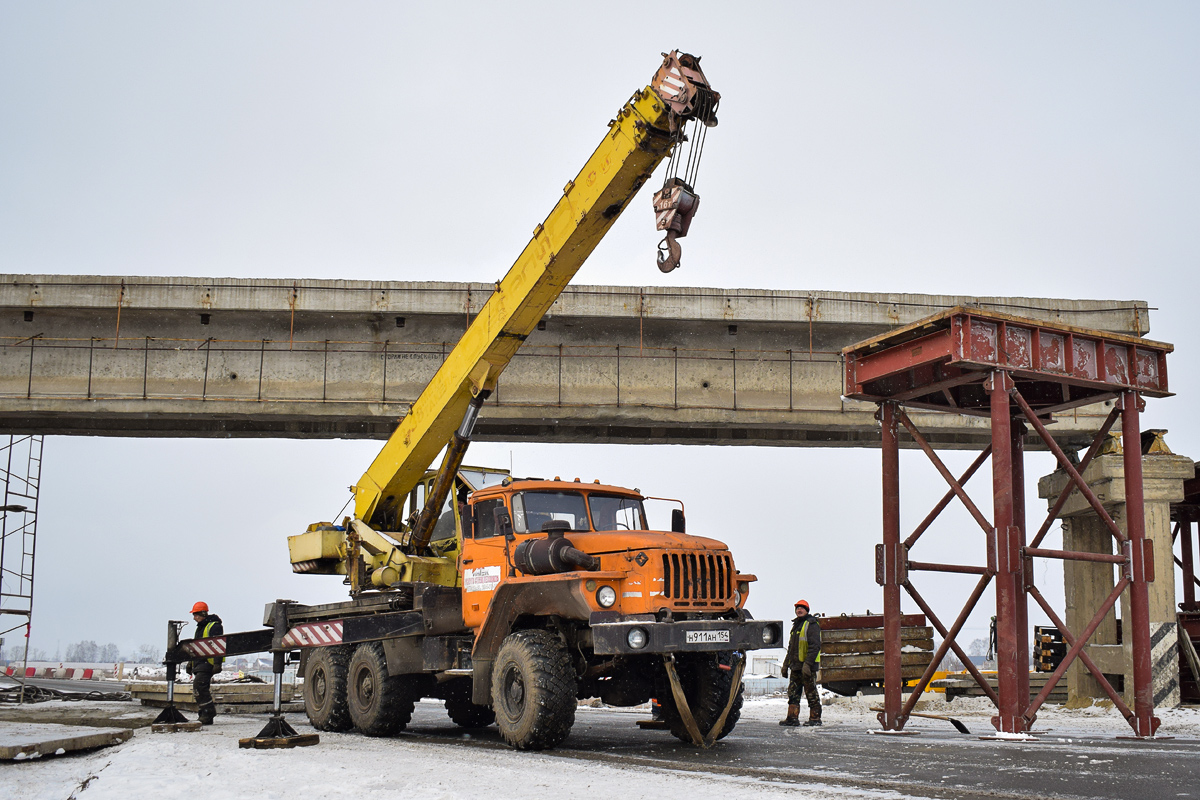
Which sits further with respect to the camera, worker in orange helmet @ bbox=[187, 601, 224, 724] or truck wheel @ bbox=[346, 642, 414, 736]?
worker in orange helmet @ bbox=[187, 601, 224, 724]

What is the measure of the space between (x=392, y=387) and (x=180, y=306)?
379 cm

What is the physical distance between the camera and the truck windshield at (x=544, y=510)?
37.0 ft

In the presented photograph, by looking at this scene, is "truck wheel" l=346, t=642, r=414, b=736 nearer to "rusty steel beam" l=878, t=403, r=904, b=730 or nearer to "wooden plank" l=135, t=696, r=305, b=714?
"wooden plank" l=135, t=696, r=305, b=714

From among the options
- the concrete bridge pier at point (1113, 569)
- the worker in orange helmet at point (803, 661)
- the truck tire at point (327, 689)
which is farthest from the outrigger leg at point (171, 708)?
the concrete bridge pier at point (1113, 569)

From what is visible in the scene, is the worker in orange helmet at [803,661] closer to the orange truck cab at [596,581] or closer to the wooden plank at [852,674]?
the orange truck cab at [596,581]

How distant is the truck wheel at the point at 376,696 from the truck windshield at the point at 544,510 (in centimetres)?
268

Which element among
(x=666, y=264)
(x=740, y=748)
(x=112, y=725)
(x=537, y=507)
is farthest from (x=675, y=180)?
(x=112, y=725)

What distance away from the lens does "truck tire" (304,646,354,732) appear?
13.3 meters

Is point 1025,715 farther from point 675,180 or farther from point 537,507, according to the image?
point 675,180

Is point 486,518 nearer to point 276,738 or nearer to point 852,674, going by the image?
point 276,738

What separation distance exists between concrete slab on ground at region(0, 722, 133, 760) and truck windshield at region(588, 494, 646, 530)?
5.36 metres

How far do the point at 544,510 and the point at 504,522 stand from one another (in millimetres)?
491

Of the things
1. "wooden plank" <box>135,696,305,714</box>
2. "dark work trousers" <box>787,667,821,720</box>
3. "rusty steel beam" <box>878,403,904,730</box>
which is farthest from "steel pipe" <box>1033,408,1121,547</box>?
"wooden plank" <box>135,696,305,714</box>

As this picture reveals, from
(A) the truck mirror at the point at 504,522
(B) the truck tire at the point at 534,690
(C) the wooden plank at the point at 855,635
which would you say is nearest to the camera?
(B) the truck tire at the point at 534,690
